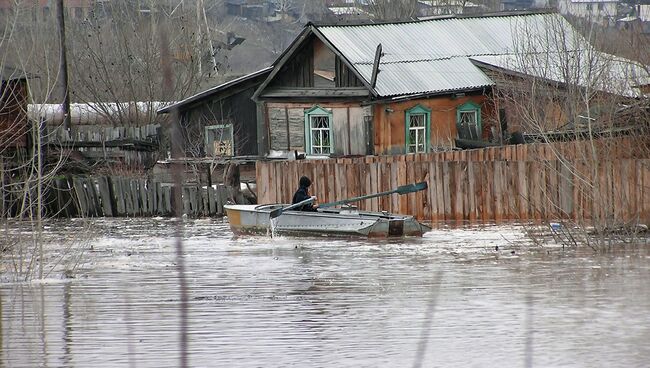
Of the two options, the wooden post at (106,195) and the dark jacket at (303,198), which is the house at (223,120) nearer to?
the wooden post at (106,195)

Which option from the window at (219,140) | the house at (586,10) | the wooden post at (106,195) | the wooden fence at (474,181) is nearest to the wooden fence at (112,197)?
the wooden post at (106,195)

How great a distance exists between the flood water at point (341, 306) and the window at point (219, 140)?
44.0ft

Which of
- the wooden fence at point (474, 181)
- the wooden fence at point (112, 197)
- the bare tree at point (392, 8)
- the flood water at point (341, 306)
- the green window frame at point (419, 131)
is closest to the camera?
the flood water at point (341, 306)

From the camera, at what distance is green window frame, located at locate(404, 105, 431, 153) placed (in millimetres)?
36719

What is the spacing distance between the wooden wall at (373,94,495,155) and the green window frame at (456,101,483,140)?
150 millimetres

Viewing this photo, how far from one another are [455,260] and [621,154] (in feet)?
16.5

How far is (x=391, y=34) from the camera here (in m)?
39.4

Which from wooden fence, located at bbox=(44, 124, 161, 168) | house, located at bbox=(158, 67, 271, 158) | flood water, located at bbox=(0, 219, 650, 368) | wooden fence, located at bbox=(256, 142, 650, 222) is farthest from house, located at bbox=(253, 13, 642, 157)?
flood water, located at bbox=(0, 219, 650, 368)

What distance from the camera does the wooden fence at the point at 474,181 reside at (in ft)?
84.4

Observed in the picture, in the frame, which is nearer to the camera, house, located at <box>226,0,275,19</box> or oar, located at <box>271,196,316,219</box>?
oar, located at <box>271,196,316,219</box>

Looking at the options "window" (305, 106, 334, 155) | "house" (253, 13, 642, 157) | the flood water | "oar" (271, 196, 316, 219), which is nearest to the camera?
the flood water

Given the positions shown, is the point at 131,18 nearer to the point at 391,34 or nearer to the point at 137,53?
the point at 137,53

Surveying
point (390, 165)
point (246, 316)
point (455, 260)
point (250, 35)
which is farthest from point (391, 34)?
point (250, 35)

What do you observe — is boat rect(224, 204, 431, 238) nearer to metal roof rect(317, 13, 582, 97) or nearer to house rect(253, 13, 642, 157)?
house rect(253, 13, 642, 157)
